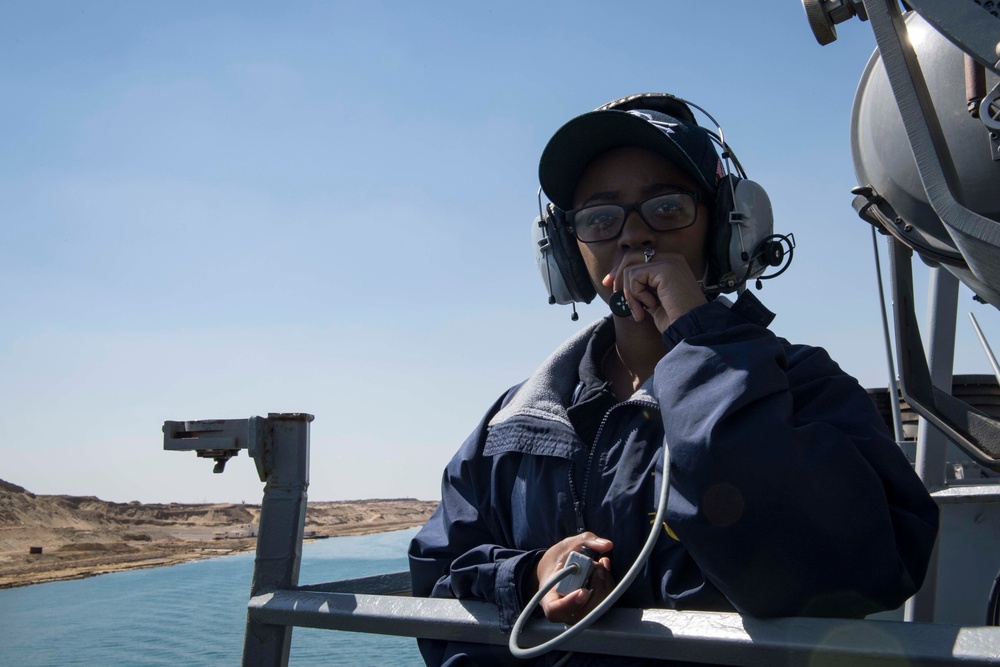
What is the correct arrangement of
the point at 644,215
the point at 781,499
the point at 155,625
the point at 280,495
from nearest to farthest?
the point at 781,499 → the point at 644,215 → the point at 280,495 → the point at 155,625

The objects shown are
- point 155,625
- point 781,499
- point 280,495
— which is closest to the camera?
point 781,499

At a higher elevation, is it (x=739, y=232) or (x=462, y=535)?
(x=739, y=232)

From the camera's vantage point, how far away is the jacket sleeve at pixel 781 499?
1.04 m

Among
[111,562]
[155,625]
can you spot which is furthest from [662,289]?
[111,562]

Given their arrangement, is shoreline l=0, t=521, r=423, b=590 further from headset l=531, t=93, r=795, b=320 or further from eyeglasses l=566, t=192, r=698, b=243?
eyeglasses l=566, t=192, r=698, b=243

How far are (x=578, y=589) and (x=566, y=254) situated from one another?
2.85 feet

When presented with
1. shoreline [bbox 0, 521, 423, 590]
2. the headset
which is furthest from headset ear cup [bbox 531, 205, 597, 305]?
shoreline [bbox 0, 521, 423, 590]

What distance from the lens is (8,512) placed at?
69.7 ft

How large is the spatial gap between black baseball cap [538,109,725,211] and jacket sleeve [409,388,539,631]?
1.78 ft

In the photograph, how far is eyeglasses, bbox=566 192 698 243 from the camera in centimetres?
153

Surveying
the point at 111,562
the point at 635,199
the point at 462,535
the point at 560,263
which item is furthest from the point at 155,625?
the point at 635,199

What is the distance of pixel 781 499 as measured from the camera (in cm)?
104

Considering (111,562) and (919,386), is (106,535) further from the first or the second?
(919,386)

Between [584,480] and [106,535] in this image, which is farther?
[106,535]
